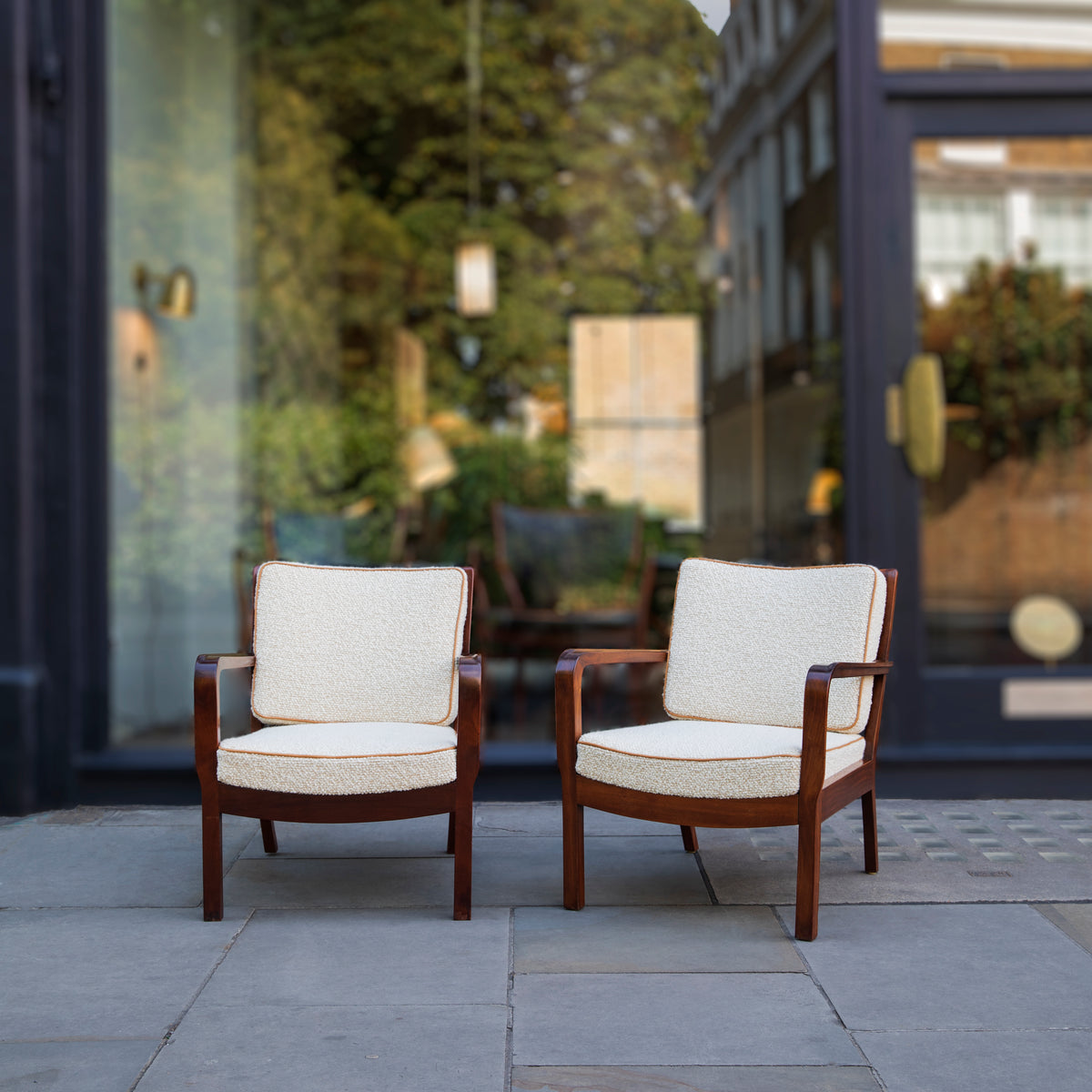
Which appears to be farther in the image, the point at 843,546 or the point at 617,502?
the point at 617,502

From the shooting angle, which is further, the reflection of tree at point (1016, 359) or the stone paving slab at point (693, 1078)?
the reflection of tree at point (1016, 359)

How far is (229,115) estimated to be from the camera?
248 inches

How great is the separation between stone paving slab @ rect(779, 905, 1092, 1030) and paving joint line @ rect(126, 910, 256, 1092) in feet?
3.54

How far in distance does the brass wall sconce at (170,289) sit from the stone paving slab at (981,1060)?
4.08 meters

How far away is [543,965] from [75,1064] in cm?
81

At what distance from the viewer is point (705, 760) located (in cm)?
238

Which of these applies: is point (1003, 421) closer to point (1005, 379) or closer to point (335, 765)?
point (1005, 379)

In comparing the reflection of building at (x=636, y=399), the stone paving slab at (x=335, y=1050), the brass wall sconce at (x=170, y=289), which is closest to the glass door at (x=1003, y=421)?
the stone paving slab at (x=335, y=1050)

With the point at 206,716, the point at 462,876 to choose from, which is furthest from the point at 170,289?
the point at 462,876

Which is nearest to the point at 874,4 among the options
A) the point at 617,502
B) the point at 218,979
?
the point at 218,979

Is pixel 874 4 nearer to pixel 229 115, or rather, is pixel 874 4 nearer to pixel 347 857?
pixel 347 857

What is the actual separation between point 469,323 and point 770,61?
142 inches

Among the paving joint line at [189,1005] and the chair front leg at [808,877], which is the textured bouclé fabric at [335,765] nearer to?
the paving joint line at [189,1005]

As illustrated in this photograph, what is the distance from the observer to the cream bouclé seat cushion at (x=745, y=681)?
241 cm
